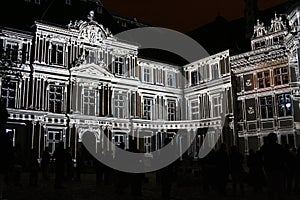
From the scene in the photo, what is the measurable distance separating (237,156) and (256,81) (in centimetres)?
2065

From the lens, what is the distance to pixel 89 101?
102ft

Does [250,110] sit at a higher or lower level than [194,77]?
lower

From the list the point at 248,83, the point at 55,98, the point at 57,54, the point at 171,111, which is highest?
the point at 57,54

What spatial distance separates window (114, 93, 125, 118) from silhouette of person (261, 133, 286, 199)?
80.8 feet

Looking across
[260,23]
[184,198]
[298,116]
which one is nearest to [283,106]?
[298,116]

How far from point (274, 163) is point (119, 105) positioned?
82.9 feet

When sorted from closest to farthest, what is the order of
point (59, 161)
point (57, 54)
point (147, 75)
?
point (59, 161) → point (57, 54) → point (147, 75)

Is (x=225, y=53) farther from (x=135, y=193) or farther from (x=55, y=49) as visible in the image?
(x=135, y=193)

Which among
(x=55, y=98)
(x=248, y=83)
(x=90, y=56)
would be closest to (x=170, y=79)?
(x=248, y=83)

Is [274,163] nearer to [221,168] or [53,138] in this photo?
[221,168]

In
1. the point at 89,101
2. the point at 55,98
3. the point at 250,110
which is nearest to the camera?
the point at 55,98

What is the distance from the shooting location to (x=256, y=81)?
102 feet

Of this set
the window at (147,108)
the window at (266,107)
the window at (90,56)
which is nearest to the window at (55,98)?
the window at (90,56)

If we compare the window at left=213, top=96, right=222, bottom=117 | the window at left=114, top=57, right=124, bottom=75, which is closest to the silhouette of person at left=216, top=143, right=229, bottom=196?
the window at left=213, top=96, right=222, bottom=117
